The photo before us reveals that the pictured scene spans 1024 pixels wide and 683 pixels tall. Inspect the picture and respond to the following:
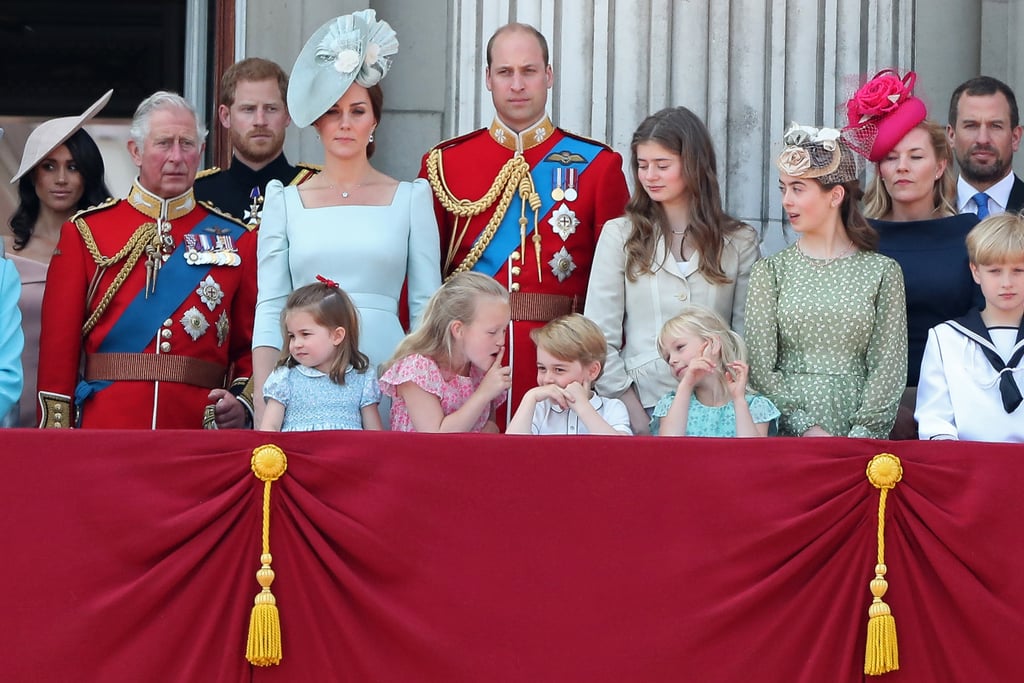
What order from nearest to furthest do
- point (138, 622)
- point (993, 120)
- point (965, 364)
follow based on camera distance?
point (138, 622), point (965, 364), point (993, 120)

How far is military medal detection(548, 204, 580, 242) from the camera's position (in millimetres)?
5484

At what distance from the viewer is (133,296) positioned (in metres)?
5.40

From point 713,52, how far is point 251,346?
7.01ft

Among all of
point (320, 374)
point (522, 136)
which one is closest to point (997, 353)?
point (522, 136)

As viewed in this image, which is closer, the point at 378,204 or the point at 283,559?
the point at 283,559

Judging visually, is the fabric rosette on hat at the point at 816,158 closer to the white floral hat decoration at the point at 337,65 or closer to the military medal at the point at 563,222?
the military medal at the point at 563,222

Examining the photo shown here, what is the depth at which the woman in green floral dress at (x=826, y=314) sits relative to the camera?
4.89 metres

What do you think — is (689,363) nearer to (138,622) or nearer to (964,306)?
(964,306)

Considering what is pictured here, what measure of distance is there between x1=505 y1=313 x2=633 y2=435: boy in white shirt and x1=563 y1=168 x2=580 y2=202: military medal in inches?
26.8

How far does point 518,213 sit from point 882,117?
1.08 meters

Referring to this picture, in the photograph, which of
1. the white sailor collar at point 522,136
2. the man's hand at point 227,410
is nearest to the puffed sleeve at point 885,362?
the white sailor collar at point 522,136

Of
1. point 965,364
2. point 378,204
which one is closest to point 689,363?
point 965,364

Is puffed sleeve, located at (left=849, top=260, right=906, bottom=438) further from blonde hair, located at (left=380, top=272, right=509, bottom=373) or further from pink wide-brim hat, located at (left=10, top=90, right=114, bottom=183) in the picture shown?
pink wide-brim hat, located at (left=10, top=90, right=114, bottom=183)

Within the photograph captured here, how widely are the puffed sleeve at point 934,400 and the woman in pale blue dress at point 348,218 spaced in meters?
1.34
